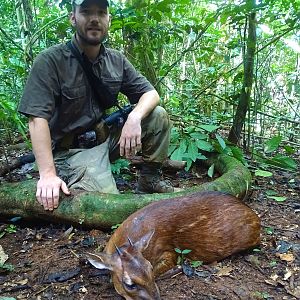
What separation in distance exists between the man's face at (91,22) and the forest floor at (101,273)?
1910 millimetres

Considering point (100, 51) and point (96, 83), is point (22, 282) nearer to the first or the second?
point (96, 83)

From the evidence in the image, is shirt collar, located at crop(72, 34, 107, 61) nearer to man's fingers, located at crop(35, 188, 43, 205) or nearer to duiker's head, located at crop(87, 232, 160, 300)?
man's fingers, located at crop(35, 188, 43, 205)

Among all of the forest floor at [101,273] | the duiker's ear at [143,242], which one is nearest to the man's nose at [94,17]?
the forest floor at [101,273]

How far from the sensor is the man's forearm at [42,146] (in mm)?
3473

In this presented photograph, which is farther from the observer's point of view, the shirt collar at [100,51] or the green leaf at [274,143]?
the green leaf at [274,143]

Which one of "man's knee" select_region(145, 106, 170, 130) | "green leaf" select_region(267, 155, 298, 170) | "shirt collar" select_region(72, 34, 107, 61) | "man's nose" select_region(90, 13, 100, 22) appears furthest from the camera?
"green leaf" select_region(267, 155, 298, 170)

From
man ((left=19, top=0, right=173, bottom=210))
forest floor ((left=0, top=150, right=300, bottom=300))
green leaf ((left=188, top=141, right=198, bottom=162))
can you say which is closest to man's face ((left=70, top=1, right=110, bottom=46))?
man ((left=19, top=0, right=173, bottom=210))

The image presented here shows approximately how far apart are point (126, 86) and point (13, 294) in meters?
2.65

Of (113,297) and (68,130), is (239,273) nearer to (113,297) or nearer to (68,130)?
(113,297)

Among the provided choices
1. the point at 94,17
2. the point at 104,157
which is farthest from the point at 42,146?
the point at 94,17

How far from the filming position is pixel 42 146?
3.50 meters

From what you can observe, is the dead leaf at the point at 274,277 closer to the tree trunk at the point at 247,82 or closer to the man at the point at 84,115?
the man at the point at 84,115

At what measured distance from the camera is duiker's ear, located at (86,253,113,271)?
7.81ft

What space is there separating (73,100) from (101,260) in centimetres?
206
